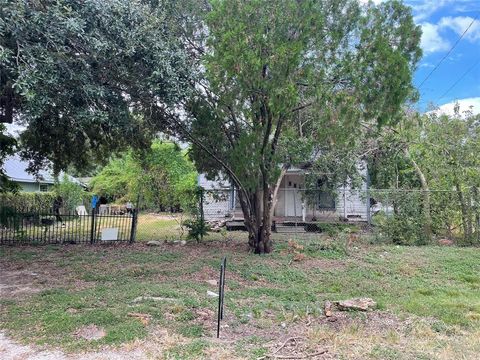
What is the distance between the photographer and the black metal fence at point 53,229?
36.7ft

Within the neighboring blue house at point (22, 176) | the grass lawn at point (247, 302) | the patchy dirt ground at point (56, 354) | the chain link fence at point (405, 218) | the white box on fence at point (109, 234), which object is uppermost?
the neighboring blue house at point (22, 176)

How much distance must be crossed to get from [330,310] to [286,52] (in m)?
4.31

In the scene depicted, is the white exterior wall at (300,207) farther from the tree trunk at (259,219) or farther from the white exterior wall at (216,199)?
the tree trunk at (259,219)

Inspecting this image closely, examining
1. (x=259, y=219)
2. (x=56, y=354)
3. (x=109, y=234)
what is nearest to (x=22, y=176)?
(x=109, y=234)

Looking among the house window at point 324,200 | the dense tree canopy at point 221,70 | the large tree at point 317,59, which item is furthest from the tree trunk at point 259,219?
the house window at point 324,200

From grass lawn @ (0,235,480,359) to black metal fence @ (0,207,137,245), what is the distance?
1.26 metres

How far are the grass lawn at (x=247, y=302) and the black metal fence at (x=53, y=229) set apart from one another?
1263 mm

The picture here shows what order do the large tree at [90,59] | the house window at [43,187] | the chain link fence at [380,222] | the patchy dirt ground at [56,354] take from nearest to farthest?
the patchy dirt ground at [56,354], the large tree at [90,59], the chain link fence at [380,222], the house window at [43,187]

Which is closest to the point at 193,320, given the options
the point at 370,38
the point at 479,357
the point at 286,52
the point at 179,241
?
the point at 479,357

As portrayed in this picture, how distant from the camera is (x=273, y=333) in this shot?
4.49m

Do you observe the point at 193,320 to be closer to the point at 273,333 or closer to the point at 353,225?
the point at 273,333

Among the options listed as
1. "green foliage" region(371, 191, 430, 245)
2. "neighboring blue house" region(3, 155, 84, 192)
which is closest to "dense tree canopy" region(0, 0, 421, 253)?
"green foliage" region(371, 191, 430, 245)

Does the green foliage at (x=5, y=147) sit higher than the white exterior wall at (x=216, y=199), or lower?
higher

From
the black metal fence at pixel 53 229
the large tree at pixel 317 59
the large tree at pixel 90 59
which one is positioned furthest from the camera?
the black metal fence at pixel 53 229
